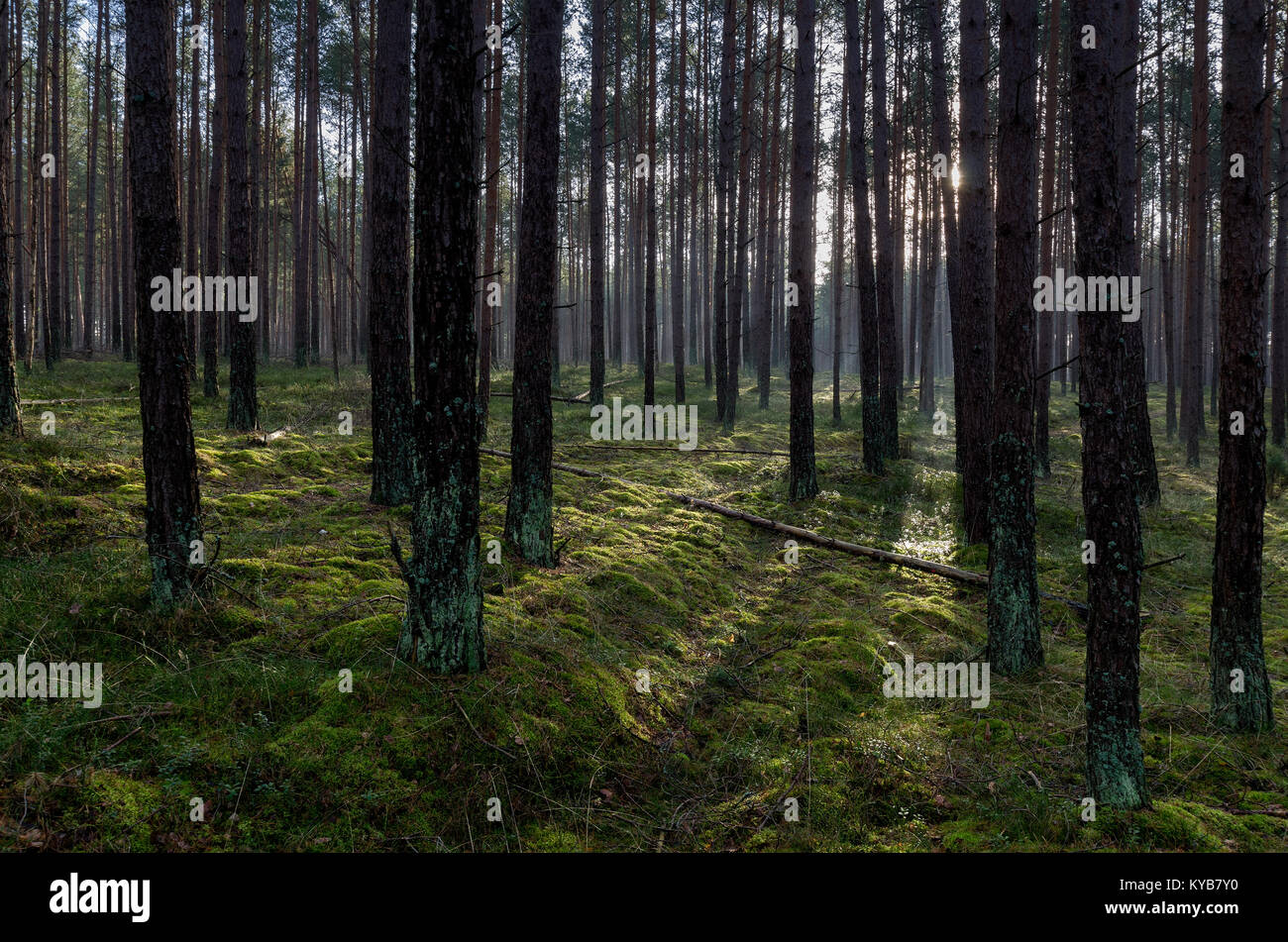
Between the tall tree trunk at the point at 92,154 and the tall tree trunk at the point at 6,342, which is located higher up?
the tall tree trunk at the point at 92,154

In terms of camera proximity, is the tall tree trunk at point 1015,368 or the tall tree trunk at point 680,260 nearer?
the tall tree trunk at point 1015,368

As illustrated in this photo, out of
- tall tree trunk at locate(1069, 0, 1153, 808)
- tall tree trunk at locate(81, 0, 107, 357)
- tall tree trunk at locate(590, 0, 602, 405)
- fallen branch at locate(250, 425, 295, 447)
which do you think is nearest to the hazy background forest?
tall tree trunk at locate(1069, 0, 1153, 808)

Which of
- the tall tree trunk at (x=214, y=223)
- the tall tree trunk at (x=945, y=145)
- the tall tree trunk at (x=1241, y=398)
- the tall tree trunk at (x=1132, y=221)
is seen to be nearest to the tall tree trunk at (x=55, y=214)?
the tall tree trunk at (x=214, y=223)

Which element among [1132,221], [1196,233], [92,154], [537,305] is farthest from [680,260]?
[92,154]

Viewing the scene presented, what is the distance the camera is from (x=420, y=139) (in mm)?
4566

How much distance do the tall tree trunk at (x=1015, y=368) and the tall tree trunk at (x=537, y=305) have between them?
4530 millimetres

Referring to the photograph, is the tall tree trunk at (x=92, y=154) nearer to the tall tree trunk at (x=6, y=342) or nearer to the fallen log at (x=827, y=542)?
the tall tree trunk at (x=6, y=342)

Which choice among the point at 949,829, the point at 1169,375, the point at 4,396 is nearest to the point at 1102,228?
the point at 949,829

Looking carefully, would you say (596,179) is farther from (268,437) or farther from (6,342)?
(6,342)

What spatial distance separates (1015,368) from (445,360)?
5.29m

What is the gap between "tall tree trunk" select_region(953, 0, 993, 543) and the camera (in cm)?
931

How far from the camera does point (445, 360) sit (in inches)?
182

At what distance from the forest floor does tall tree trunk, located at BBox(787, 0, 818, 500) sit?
2916 mm

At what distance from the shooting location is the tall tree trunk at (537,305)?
7602 millimetres
